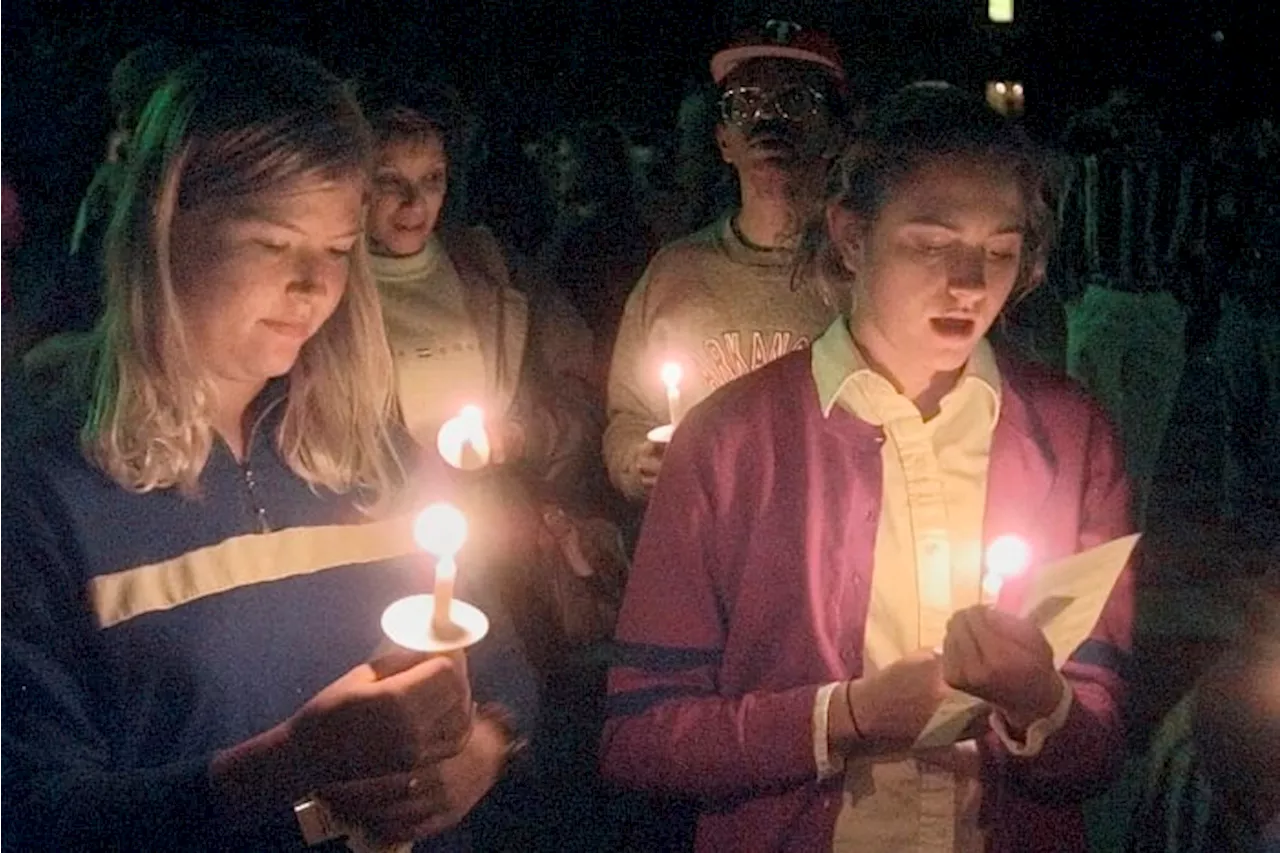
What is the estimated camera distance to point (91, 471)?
2.24m

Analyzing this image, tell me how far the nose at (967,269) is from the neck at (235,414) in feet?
3.77

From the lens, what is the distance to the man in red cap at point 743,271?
162 inches

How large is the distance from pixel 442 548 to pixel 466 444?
1359mm

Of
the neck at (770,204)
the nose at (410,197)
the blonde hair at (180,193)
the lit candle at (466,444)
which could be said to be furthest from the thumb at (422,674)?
the nose at (410,197)

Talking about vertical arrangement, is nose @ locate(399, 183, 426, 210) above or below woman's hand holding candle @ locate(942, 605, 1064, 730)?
above

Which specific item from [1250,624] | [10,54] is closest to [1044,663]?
[1250,624]

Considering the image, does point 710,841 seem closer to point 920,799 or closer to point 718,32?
point 920,799

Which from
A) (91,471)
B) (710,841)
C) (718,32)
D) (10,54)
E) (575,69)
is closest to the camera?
(91,471)

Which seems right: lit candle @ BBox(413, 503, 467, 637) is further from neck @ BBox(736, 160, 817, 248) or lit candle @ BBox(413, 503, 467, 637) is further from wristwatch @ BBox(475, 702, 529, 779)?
neck @ BBox(736, 160, 817, 248)

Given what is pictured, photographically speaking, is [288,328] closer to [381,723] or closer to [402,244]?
[381,723]

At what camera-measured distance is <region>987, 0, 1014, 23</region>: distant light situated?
540 inches

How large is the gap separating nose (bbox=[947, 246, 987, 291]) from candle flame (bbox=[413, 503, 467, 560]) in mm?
1024

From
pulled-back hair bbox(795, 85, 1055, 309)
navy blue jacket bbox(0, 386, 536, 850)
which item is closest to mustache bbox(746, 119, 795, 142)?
pulled-back hair bbox(795, 85, 1055, 309)

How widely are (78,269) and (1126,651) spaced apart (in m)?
2.71
